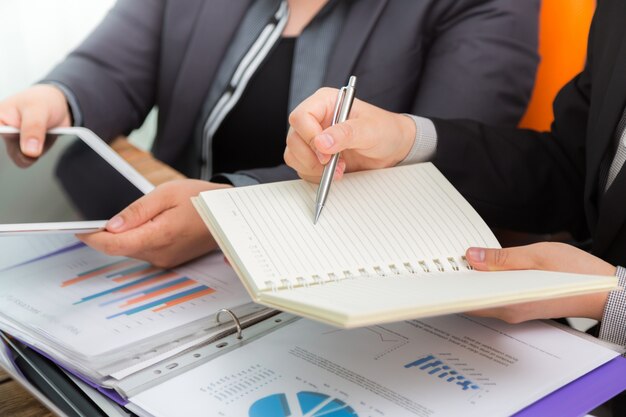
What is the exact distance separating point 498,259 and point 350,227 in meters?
0.14

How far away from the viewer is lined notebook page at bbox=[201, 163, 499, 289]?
594mm

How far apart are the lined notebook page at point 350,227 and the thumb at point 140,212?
0.18 metres

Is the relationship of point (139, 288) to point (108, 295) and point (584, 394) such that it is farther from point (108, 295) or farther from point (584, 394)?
point (584, 394)

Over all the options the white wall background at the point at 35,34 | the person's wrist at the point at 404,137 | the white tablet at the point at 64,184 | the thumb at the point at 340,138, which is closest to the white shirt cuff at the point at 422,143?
the person's wrist at the point at 404,137

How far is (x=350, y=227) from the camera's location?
660 millimetres

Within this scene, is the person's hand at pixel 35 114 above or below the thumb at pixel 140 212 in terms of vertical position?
above

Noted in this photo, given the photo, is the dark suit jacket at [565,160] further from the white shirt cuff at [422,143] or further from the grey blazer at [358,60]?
the grey blazer at [358,60]

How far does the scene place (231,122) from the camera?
1.32 meters

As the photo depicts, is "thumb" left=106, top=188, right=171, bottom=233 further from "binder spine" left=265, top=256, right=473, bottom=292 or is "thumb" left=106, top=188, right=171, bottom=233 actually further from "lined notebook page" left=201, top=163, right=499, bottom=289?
"binder spine" left=265, top=256, right=473, bottom=292

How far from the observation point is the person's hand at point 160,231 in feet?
2.57

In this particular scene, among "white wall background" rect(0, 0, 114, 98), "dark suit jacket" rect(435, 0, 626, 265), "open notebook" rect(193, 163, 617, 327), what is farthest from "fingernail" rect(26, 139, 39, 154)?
"white wall background" rect(0, 0, 114, 98)

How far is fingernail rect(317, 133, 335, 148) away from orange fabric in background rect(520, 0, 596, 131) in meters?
0.59

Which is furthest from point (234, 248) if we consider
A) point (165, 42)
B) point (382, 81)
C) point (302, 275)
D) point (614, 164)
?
point (165, 42)

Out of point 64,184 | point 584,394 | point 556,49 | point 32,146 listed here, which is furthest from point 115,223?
point 556,49
